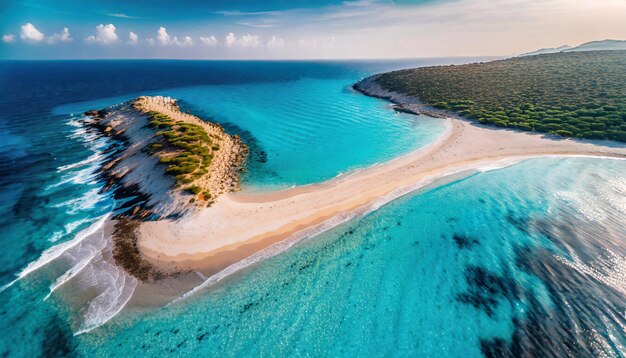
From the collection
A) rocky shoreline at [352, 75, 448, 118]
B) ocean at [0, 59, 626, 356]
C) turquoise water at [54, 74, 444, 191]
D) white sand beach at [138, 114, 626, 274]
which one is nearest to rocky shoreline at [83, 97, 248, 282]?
white sand beach at [138, 114, 626, 274]

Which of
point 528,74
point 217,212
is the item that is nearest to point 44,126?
point 217,212

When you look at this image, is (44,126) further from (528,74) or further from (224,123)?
(528,74)

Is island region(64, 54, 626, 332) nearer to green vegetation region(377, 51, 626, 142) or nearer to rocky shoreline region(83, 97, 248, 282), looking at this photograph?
rocky shoreline region(83, 97, 248, 282)

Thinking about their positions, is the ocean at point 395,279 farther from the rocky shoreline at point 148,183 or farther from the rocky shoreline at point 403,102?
the rocky shoreline at point 403,102

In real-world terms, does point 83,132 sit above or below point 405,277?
above

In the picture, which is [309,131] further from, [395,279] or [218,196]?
[395,279]
